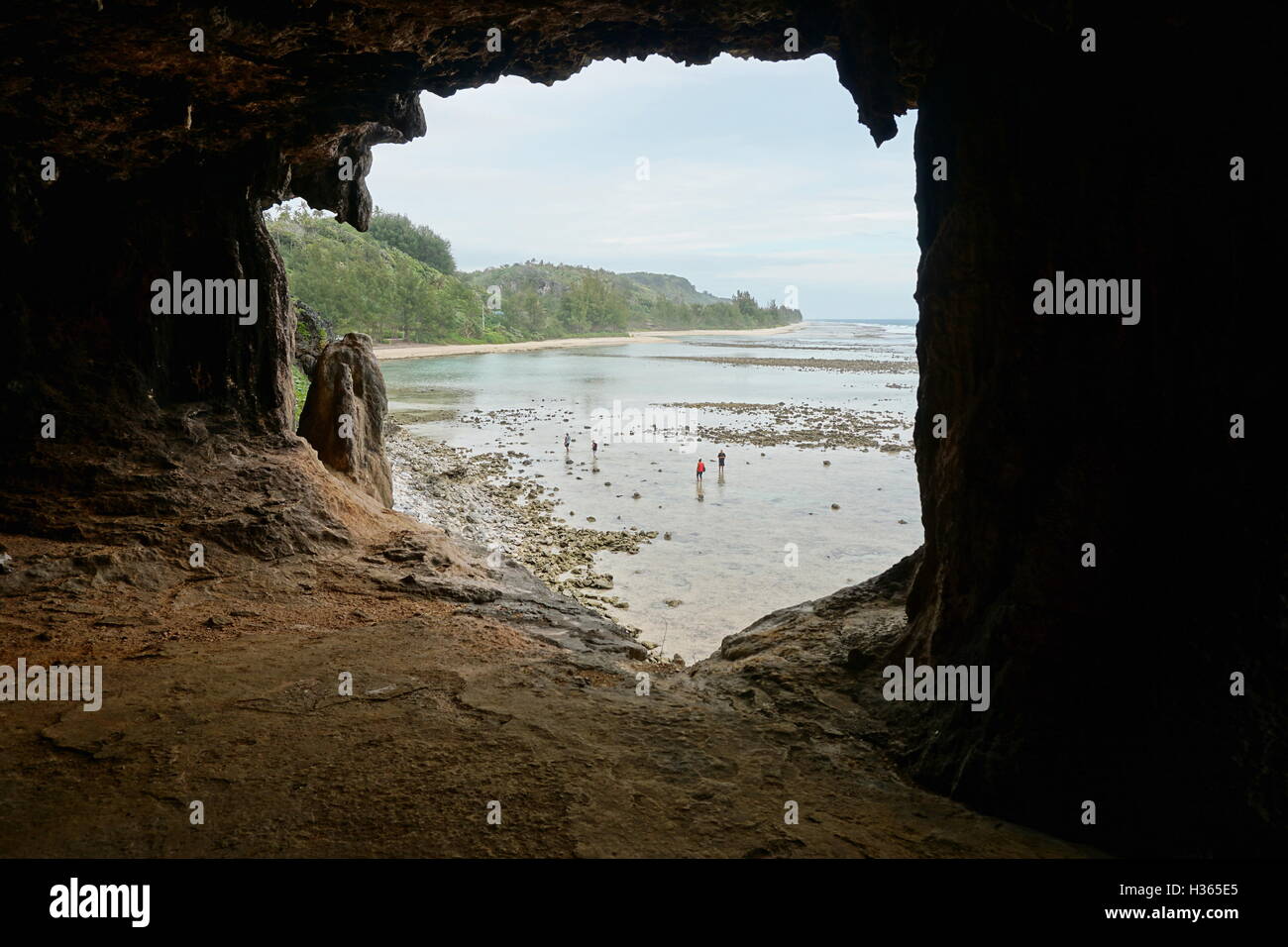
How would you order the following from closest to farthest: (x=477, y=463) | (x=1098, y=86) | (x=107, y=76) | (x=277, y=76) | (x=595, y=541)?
(x=1098, y=86)
(x=107, y=76)
(x=277, y=76)
(x=595, y=541)
(x=477, y=463)

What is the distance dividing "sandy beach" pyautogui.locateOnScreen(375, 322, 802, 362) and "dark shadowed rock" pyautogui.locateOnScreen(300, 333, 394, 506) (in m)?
48.0

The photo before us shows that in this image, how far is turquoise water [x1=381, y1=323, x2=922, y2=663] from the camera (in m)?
17.0

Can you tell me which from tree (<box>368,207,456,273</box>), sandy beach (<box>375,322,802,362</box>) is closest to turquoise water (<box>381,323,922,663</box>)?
sandy beach (<box>375,322,802,362</box>)

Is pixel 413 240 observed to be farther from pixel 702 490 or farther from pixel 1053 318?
pixel 1053 318

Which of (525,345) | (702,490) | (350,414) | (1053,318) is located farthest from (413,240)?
(1053,318)

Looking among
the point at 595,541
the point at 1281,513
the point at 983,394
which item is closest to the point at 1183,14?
the point at 983,394

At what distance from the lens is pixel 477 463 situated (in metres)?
28.0

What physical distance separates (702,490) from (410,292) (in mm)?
62878

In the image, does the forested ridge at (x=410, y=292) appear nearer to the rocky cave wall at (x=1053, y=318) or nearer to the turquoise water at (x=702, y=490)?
the turquoise water at (x=702, y=490)

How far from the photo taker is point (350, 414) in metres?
13.5

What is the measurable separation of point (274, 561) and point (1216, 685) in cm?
829

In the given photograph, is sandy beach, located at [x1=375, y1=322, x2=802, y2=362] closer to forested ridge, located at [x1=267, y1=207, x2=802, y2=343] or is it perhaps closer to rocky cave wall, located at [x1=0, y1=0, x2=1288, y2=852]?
forested ridge, located at [x1=267, y1=207, x2=802, y2=343]
